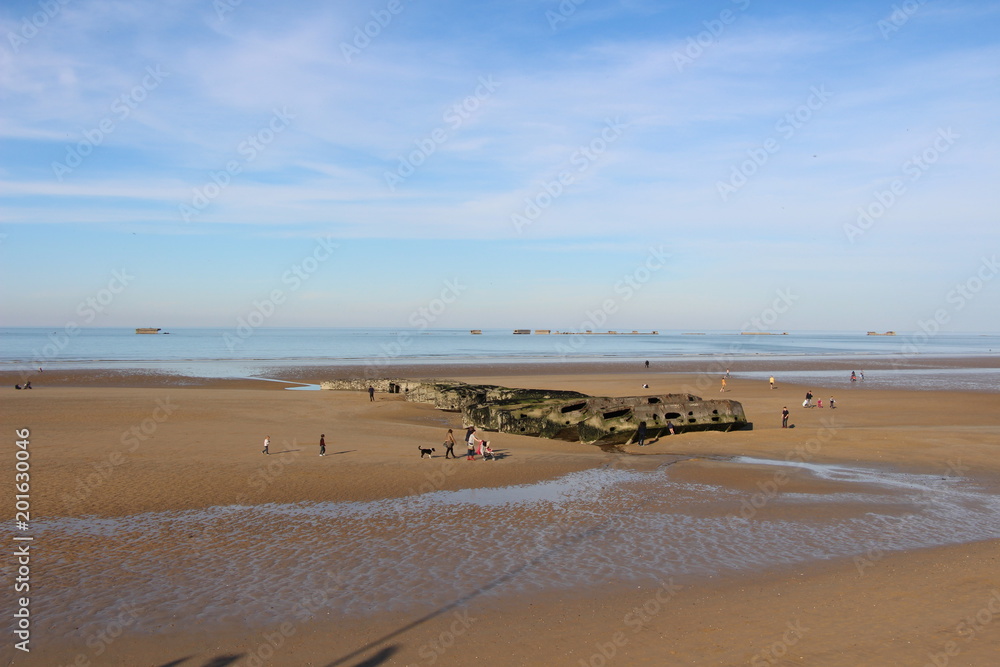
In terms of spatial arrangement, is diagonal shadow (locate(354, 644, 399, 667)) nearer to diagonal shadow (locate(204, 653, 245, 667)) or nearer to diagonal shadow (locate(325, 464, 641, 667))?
diagonal shadow (locate(325, 464, 641, 667))

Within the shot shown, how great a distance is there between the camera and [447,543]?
579 inches

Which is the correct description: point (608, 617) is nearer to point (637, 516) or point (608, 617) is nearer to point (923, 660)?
point (923, 660)

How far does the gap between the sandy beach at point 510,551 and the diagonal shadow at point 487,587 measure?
52mm

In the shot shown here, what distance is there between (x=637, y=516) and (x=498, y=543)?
4222 mm

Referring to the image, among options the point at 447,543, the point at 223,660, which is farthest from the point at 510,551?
the point at 223,660

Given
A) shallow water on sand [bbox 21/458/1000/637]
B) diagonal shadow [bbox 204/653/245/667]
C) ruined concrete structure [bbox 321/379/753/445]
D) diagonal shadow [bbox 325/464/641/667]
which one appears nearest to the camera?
diagonal shadow [bbox 204/653/245/667]

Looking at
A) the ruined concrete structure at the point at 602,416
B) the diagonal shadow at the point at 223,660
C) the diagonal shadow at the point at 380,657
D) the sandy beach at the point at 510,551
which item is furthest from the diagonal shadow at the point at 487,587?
the ruined concrete structure at the point at 602,416

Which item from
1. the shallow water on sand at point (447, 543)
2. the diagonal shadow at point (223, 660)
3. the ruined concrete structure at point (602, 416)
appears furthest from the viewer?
the ruined concrete structure at point (602, 416)

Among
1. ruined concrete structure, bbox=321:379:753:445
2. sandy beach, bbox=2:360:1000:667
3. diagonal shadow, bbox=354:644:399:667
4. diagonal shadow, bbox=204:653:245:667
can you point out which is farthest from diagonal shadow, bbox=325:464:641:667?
ruined concrete structure, bbox=321:379:753:445

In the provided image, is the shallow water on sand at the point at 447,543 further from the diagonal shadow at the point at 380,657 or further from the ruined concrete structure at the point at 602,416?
the ruined concrete structure at the point at 602,416

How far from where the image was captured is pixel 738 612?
11.0 m

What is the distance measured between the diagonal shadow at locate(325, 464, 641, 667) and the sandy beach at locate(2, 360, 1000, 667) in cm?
5

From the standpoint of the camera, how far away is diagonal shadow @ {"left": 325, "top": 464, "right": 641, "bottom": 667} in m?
9.89

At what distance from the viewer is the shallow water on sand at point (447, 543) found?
1165 centimetres
